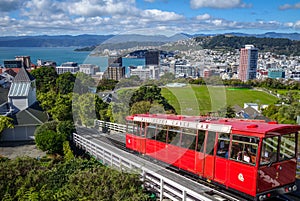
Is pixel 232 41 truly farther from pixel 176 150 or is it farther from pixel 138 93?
pixel 176 150

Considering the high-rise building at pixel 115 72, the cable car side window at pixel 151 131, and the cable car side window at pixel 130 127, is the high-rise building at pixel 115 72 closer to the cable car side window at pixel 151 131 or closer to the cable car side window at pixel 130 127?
the cable car side window at pixel 130 127

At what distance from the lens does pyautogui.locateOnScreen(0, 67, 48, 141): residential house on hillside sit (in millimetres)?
22203

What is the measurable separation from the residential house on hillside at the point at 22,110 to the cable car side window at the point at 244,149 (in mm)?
18378

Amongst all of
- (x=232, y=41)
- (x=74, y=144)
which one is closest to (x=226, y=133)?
(x=74, y=144)

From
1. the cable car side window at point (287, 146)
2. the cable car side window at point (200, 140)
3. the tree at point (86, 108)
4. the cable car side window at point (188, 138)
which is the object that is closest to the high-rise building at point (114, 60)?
the tree at point (86, 108)

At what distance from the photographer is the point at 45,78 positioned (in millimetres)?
45219

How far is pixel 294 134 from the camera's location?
293 inches

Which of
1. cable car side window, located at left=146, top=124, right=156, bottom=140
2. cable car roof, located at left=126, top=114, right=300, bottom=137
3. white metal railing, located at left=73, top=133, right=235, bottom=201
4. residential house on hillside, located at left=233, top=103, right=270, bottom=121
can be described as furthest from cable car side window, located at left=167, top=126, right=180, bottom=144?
residential house on hillside, located at left=233, top=103, right=270, bottom=121

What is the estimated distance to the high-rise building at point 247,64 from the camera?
120137mm

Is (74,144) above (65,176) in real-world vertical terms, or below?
below

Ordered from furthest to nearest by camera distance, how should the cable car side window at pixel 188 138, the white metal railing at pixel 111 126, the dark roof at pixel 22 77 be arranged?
the dark roof at pixel 22 77 < the white metal railing at pixel 111 126 < the cable car side window at pixel 188 138

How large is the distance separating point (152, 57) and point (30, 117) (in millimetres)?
11972

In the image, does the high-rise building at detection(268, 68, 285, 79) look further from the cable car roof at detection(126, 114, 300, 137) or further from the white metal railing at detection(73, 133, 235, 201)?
the cable car roof at detection(126, 114, 300, 137)

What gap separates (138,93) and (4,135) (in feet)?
35.3
